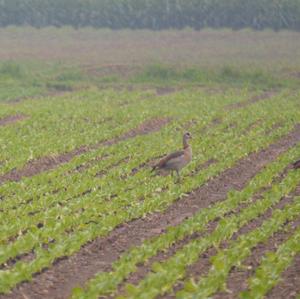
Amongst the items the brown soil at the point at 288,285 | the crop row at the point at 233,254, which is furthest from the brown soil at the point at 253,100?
the brown soil at the point at 288,285

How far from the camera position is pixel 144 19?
2953 inches

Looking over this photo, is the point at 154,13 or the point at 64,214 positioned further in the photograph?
the point at 154,13

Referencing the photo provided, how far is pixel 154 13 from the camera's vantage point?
245ft

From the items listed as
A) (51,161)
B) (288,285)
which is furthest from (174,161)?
(288,285)

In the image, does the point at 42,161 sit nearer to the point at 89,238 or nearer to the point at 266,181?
the point at 266,181

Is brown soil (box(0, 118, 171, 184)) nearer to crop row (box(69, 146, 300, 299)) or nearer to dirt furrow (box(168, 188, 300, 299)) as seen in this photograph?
crop row (box(69, 146, 300, 299))

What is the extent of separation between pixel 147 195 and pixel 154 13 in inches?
2343

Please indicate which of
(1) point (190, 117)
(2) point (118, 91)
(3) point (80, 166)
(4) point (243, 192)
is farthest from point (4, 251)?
(2) point (118, 91)

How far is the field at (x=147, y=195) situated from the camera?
428 inches

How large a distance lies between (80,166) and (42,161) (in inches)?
40.6

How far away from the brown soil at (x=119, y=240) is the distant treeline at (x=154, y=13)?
50.5m

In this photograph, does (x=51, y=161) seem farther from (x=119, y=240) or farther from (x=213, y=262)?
(x=213, y=262)

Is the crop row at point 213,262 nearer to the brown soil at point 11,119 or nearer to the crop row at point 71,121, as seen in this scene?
the crop row at point 71,121

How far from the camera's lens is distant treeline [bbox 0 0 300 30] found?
69.4m
